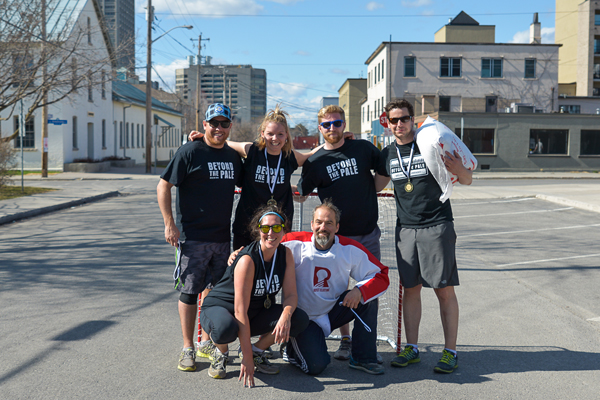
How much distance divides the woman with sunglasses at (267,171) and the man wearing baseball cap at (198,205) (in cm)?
17

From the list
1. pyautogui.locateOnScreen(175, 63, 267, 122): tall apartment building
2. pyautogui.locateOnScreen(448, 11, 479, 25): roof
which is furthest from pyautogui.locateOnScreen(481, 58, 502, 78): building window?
pyautogui.locateOnScreen(175, 63, 267, 122): tall apartment building

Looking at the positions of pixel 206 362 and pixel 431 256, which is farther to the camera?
pixel 206 362

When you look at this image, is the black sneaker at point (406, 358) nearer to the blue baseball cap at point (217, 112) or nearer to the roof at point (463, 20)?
the blue baseball cap at point (217, 112)

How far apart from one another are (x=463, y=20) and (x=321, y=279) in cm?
6128

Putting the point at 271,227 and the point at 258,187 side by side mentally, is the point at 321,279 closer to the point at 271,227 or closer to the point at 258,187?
the point at 271,227

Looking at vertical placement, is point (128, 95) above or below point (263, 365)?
above

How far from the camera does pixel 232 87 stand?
127m

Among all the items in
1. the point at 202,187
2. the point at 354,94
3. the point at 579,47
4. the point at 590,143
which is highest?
the point at 579,47

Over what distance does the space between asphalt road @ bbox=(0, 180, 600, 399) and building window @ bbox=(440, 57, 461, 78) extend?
40970 mm

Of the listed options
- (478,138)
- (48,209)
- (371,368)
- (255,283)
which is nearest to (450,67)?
(478,138)

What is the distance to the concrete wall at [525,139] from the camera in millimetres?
38531

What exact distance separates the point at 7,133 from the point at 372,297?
32.8 meters

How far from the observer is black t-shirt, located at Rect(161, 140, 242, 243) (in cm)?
434

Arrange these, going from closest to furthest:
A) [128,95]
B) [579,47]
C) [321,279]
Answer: [321,279] → [128,95] → [579,47]
